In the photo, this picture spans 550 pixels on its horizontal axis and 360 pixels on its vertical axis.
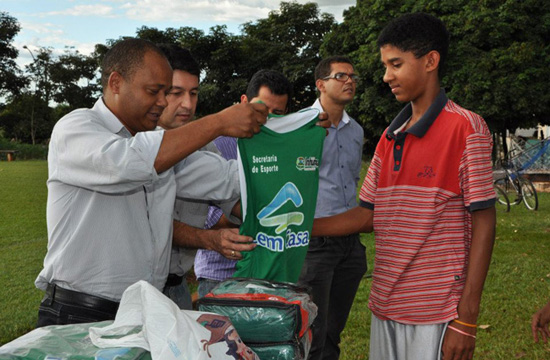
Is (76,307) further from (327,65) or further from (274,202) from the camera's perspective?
(327,65)

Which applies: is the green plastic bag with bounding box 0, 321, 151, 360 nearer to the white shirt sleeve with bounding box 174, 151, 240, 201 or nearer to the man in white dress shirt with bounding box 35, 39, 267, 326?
→ the man in white dress shirt with bounding box 35, 39, 267, 326

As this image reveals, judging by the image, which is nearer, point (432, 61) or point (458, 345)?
point (458, 345)

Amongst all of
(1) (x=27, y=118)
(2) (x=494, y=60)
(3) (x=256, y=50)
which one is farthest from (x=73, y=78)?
(2) (x=494, y=60)

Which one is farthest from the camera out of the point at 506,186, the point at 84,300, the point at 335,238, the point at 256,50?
the point at 256,50

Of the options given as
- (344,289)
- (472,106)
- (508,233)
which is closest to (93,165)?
(344,289)

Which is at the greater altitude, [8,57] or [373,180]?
[8,57]

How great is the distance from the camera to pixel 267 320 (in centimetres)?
176

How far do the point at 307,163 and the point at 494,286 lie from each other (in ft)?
20.4

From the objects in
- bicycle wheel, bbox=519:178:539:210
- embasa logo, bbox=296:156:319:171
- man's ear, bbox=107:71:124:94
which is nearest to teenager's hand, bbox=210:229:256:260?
embasa logo, bbox=296:156:319:171

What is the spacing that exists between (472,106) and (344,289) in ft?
72.9

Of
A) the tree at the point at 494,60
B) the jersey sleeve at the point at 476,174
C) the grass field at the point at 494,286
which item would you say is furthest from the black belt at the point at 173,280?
the tree at the point at 494,60

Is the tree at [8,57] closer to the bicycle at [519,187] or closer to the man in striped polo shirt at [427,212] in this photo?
the bicycle at [519,187]

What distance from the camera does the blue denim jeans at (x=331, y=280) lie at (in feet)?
13.7

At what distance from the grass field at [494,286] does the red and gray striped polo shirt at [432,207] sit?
2936 millimetres
